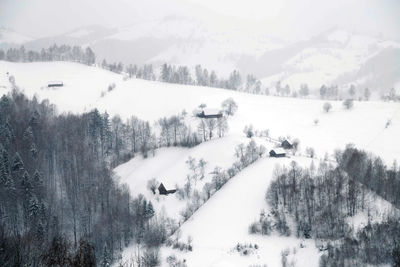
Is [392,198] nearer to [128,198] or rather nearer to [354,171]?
[354,171]

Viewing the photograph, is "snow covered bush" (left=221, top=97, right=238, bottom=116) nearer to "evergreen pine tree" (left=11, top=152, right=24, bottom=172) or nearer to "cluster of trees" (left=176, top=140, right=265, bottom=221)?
"cluster of trees" (left=176, top=140, right=265, bottom=221)

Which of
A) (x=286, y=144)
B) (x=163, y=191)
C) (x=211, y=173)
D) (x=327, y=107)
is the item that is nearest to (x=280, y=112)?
(x=327, y=107)

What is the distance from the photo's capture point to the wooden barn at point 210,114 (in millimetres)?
153125

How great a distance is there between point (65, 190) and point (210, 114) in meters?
56.2

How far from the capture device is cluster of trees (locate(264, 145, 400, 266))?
7675 cm


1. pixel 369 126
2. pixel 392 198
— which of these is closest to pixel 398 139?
pixel 369 126

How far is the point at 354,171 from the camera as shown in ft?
336

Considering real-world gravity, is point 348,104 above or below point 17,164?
above

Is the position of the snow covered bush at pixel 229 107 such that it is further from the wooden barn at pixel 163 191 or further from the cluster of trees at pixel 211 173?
the wooden barn at pixel 163 191

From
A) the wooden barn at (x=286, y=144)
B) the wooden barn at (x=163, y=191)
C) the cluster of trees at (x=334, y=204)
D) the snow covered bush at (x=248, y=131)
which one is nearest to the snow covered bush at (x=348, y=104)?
the snow covered bush at (x=248, y=131)

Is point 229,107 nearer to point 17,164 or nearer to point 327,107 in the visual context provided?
point 327,107

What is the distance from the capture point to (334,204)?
91.4m

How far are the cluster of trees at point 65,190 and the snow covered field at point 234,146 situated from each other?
19.2 ft

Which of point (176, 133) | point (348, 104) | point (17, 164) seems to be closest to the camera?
point (17, 164)
